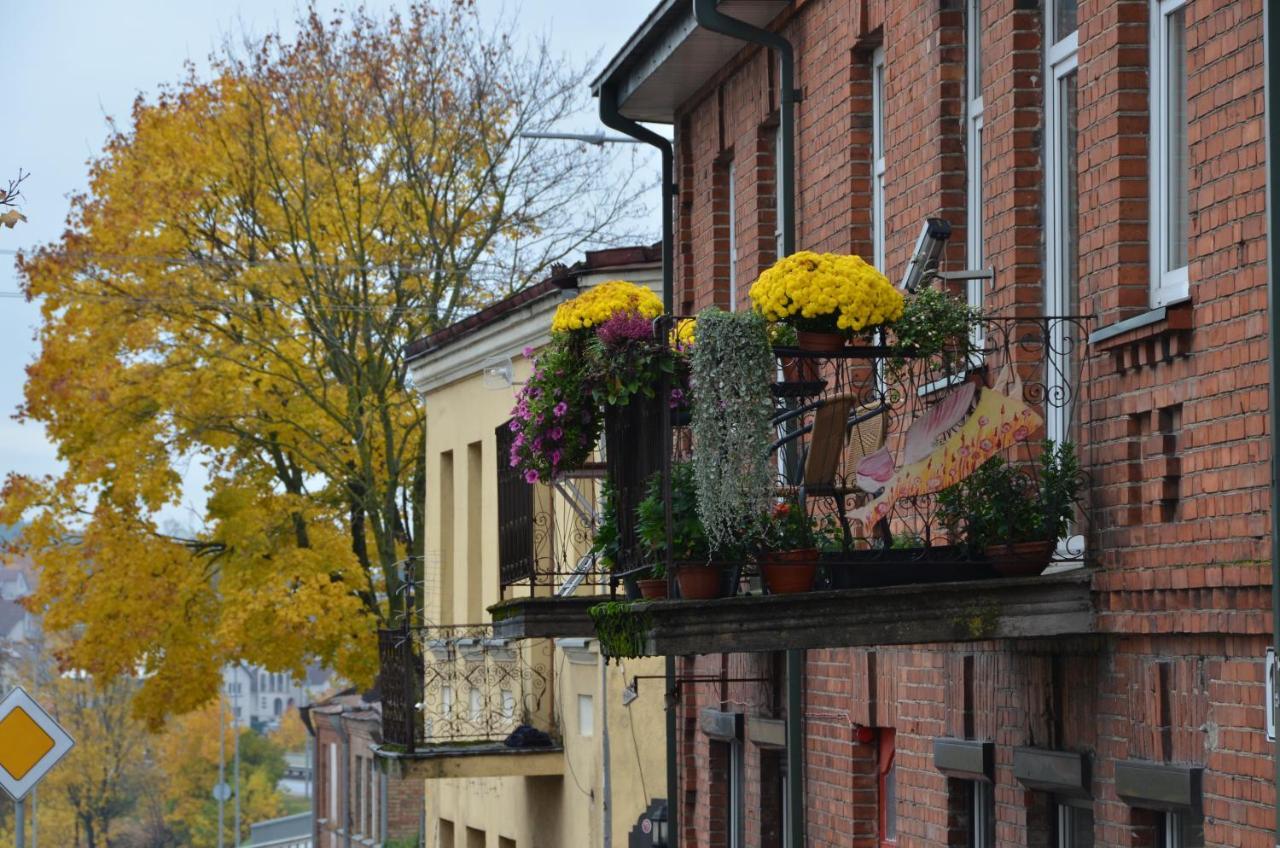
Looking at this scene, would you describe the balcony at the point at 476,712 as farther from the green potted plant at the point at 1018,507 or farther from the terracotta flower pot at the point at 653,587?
the green potted plant at the point at 1018,507

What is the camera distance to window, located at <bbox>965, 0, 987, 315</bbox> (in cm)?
1144

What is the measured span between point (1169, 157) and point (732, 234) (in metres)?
7.98

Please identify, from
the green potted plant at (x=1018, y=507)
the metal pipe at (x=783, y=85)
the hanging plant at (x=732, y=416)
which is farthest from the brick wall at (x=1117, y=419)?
the hanging plant at (x=732, y=416)

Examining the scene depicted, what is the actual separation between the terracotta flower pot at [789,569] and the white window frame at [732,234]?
6980 mm

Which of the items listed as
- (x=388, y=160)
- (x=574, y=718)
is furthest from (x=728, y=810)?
(x=388, y=160)

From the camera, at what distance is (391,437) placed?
32969mm

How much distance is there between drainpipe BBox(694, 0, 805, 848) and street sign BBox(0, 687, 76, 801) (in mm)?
4431

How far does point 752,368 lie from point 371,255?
80.6 feet

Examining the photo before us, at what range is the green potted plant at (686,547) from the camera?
973 cm

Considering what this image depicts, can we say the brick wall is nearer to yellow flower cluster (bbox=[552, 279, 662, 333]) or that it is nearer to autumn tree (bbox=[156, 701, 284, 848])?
yellow flower cluster (bbox=[552, 279, 662, 333])

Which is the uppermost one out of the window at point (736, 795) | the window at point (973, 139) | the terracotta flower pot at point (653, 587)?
the window at point (973, 139)

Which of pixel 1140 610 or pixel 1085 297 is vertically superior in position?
pixel 1085 297

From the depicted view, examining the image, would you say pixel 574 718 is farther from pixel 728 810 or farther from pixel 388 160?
pixel 388 160

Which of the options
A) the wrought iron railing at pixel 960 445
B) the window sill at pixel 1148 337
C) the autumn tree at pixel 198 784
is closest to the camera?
the window sill at pixel 1148 337
